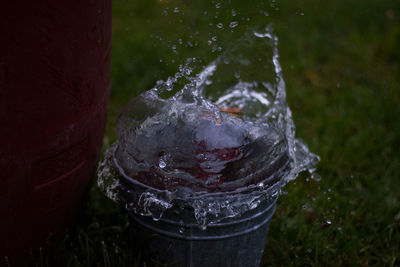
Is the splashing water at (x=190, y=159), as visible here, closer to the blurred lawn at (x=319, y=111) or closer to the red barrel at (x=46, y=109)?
the red barrel at (x=46, y=109)

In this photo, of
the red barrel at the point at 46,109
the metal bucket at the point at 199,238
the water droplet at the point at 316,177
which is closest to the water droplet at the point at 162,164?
the metal bucket at the point at 199,238

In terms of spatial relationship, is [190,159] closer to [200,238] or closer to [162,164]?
[162,164]

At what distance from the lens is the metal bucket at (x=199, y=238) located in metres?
1.49

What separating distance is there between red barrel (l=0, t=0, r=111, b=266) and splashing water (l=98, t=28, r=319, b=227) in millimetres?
149

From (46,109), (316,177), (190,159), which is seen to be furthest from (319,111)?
(46,109)

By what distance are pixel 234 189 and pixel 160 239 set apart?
1.03 feet

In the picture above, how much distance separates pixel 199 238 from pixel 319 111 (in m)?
1.87

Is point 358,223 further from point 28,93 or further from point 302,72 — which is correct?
point 302,72

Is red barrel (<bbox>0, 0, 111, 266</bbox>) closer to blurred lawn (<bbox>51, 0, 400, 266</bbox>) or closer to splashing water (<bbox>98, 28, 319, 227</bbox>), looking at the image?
splashing water (<bbox>98, 28, 319, 227</bbox>)

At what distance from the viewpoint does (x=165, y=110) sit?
1.62 metres

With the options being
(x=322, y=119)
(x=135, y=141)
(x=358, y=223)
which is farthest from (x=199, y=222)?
(x=322, y=119)

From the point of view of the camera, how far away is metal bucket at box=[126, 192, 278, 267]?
58.7 inches

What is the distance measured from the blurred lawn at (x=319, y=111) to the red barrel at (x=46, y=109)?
0.25 meters

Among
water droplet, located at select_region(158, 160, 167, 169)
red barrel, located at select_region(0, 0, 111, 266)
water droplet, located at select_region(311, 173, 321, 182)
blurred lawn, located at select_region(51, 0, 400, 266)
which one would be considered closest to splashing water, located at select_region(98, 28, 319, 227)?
water droplet, located at select_region(158, 160, 167, 169)
